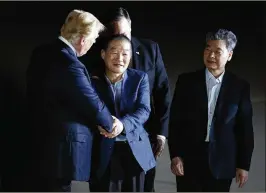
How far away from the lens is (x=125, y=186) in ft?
7.60

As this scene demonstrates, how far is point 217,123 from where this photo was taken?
2373mm

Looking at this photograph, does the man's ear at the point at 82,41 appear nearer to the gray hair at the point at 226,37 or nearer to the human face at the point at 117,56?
the human face at the point at 117,56

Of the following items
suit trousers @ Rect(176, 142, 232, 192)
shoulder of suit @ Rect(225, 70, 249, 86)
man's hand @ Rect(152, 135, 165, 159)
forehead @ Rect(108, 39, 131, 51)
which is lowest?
suit trousers @ Rect(176, 142, 232, 192)

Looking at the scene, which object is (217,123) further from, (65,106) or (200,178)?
(65,106)

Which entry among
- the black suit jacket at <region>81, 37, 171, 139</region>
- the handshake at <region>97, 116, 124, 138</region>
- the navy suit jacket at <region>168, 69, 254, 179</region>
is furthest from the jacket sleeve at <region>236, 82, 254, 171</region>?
the handshake at <region>97, 116, 124, 138</region>

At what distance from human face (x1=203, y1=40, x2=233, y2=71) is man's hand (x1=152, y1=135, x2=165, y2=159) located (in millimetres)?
477

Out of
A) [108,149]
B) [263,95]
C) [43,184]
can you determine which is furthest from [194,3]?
[43,184]

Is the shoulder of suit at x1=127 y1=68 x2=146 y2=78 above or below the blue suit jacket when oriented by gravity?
above

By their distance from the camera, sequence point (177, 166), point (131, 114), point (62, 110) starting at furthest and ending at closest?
point (177, 166) → point (131, 114) → point (62, 110)

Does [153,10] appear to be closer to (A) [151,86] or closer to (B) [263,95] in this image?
(A) [151,86]

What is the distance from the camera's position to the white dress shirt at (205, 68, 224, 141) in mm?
2377

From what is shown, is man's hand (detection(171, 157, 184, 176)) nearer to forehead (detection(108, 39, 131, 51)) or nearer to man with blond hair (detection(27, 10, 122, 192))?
man with blond hair (detection(27, 10, 122, 192))

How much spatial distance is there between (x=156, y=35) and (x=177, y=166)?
742 mm

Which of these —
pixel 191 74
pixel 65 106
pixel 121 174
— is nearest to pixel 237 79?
pixel 191 74
